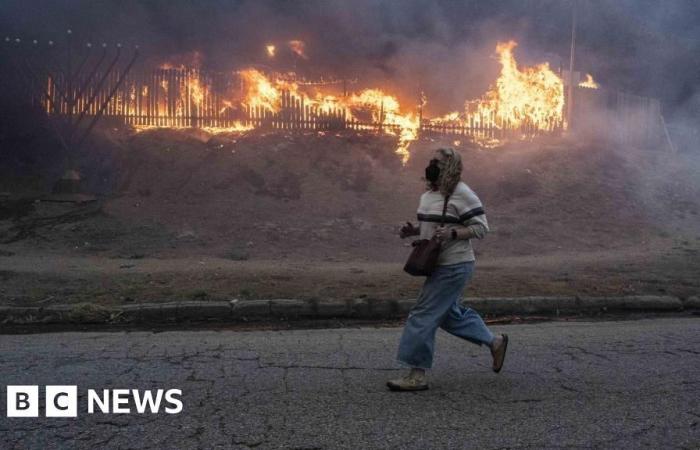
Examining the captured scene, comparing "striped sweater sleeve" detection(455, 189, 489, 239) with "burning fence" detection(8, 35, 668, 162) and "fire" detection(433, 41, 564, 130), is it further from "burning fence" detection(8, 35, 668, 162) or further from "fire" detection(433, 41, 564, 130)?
"fire" detection(433, 41, 564, 130)

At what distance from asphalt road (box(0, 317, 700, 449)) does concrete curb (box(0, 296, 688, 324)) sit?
60cm

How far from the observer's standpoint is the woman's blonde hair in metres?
4.22

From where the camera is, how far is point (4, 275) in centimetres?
812

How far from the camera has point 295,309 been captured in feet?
22.7

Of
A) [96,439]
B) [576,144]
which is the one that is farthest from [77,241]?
[576,144]

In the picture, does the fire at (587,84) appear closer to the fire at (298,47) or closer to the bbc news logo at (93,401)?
the fire at (298,47)

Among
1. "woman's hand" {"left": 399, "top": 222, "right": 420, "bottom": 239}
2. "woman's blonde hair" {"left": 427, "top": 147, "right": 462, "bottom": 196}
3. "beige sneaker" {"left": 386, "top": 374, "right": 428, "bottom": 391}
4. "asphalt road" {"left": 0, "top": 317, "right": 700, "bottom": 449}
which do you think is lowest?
"asphalt road" {"left": 0, "top": 317, "right": 700, "bottom": 449}

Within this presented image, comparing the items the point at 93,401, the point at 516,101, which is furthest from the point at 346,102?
the point at 93,401

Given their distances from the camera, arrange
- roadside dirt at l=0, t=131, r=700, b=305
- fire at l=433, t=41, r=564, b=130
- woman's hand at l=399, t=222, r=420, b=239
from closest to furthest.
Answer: woman's hand at l=399, t=222, r=420, b=239
roadside dirt at l=0, t=131, r=700, b=305
fire at l=433, t=41, r=564, b=130

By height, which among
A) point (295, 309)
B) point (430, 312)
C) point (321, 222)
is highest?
point (321, 222)

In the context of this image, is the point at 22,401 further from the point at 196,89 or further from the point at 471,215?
the point at 196,89

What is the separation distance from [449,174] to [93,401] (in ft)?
8.97

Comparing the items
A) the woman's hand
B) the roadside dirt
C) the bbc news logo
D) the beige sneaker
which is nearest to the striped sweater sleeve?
the woman's hand

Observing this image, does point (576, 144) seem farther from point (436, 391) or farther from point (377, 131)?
point (436, 391)
